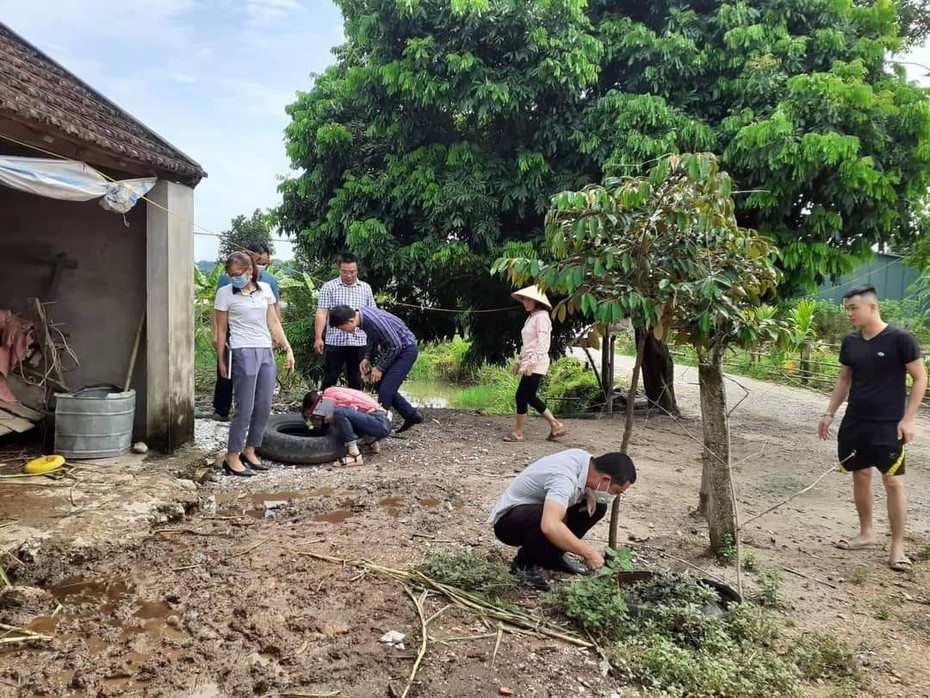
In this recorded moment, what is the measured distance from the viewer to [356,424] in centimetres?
577

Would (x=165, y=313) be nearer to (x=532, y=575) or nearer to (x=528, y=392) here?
(x=528, y=392)

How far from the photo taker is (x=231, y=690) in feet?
8.20

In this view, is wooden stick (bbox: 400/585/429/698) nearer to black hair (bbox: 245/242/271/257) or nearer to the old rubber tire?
the old rubber tire

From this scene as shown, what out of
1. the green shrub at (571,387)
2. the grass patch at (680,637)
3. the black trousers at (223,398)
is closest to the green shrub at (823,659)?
the grass patch at (680,637)

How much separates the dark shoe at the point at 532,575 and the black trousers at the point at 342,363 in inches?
138

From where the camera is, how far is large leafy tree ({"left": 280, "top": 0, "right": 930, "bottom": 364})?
22.9 feet

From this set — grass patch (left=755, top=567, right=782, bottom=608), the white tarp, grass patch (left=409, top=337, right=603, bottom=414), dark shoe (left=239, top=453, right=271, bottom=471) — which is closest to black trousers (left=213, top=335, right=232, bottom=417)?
dark shoe (left=239, top=453, right=271, bottom=471)

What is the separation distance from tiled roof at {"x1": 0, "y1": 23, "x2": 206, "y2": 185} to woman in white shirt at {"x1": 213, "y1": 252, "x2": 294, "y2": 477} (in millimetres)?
1158

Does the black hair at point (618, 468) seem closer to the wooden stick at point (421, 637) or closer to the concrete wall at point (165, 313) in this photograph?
the wooden stick at point (421, 637)

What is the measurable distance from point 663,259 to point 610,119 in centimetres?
453

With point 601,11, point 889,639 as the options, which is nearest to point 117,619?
point 889,639

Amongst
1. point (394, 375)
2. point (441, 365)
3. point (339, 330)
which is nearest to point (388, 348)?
point (394, 375)

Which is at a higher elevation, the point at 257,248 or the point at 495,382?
the point at 257,248

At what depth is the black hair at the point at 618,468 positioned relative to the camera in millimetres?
3197
